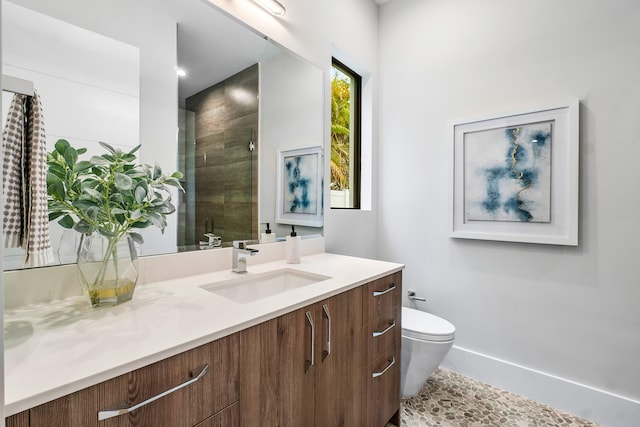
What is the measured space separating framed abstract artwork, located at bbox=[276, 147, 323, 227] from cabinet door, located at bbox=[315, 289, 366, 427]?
2.26ft

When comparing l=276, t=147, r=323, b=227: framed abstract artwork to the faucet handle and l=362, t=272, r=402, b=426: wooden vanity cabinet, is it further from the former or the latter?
l=362, t=272, r=402, b=426: wooden vanity cabinet

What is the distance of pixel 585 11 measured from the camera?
5.53 feet

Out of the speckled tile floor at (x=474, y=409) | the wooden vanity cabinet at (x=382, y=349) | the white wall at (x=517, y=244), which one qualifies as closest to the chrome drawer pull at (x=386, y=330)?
the wooden vanity cabinet at (x=382, y=349)

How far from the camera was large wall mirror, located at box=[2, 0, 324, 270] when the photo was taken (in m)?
0.96

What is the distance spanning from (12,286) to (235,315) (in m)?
0.64

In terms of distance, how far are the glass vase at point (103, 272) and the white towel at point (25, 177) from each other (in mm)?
114

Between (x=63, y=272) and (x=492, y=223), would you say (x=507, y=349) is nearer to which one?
(x=492, y=223)

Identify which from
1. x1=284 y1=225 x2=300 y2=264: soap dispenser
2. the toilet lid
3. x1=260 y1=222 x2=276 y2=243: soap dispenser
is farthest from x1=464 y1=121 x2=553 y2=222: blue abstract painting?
x1=260 y1=222 x2=276 y2=243: soap dispenser

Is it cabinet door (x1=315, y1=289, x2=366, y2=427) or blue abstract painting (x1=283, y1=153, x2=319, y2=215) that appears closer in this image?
cabinet door (x1=315, y1=289, x2=366, y2=427)

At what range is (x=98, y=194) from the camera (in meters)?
0.90

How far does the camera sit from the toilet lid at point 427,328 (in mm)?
1683

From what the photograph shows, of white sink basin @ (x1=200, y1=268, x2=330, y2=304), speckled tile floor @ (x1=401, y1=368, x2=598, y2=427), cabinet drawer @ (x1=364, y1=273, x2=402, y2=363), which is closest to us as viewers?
white sink basin @ (x1=200, y1=268, x2=330, y2=304)

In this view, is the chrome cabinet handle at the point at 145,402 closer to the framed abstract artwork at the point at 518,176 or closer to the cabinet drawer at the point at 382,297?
the cabinet drawer at the point at 382,297

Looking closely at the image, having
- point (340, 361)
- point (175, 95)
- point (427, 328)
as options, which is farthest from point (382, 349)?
point (175, 95)
